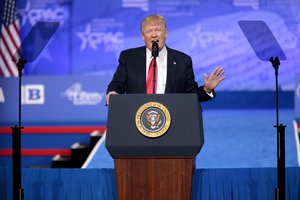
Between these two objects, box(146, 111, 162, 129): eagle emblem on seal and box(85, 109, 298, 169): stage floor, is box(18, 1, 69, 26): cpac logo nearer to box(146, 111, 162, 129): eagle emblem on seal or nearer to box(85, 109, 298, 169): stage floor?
box(85, 109, 298, 169): stage floor

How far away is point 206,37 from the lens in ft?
31.5

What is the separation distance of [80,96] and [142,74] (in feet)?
11.4

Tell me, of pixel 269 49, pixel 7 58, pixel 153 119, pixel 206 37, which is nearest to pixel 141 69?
pixel 153 119

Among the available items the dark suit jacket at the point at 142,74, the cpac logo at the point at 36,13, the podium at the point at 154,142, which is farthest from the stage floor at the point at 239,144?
the cpac logo at the point at 36,13

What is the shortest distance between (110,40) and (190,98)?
256 inches

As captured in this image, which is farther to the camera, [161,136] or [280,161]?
[280,161]

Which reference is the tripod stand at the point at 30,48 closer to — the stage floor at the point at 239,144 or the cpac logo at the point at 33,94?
the stage floor at the point at 239,144

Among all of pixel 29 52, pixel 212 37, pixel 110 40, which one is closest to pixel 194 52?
pixel 212 37

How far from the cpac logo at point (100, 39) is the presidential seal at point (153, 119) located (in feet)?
21.1

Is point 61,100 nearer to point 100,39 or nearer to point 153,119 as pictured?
point 100,39

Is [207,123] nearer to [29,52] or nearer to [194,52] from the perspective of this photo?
[194,52]

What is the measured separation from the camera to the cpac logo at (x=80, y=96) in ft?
23.7

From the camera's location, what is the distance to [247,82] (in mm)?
9688

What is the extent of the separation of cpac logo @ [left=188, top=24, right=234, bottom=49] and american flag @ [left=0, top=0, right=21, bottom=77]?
104 inches
